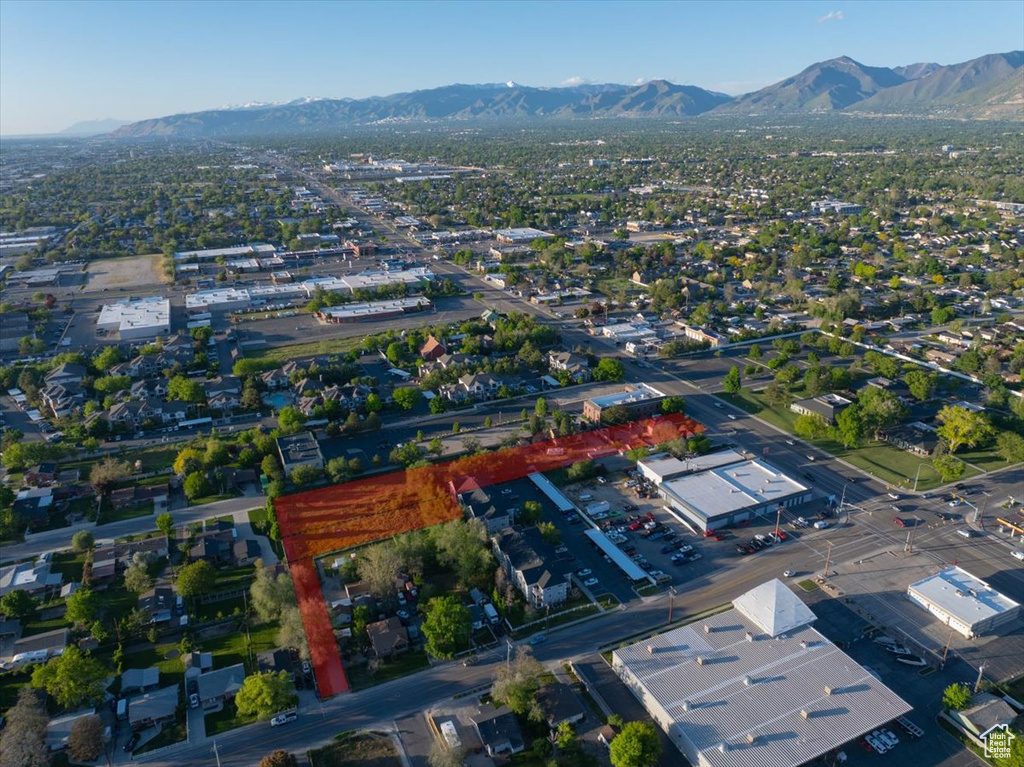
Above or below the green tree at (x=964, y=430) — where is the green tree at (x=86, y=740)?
below

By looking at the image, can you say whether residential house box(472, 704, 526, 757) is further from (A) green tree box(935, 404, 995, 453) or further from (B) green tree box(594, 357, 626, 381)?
(A) green tree box(935, 404, 995, 453)

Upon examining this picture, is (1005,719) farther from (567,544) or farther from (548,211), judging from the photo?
(548,211)

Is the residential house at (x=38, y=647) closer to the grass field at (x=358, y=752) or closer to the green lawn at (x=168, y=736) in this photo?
the green lawn at (x=168, y=736)

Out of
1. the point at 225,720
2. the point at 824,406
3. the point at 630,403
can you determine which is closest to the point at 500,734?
the point at 225,720

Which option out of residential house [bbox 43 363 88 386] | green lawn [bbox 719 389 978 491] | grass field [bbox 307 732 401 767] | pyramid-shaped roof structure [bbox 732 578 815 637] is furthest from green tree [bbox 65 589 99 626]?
green lawn [bbox 719 389 978 491]

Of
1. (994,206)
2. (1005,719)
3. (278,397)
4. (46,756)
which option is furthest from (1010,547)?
(994,206)

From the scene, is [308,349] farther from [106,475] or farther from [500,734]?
[500,734]

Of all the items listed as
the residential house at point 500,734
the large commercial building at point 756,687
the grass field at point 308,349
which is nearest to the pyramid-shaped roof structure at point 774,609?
the large commercial building at point 756,687
